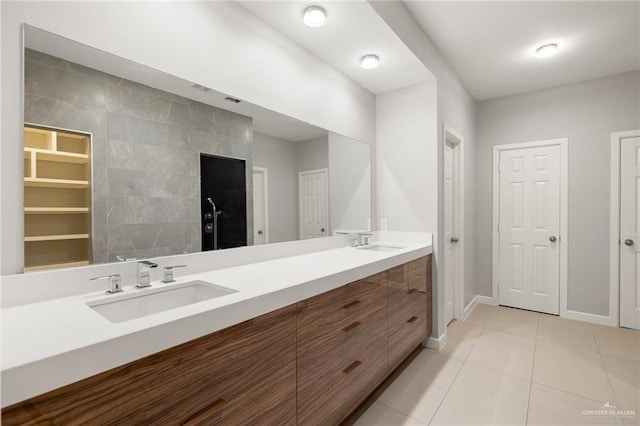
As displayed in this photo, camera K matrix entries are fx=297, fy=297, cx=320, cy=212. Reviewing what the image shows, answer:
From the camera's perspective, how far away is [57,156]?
3.65 feet

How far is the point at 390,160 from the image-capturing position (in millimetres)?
2949

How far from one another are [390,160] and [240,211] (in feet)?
5.67

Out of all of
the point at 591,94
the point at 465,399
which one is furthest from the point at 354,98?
the point at 591,94

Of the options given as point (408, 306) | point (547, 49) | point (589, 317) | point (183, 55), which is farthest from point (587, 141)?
point (183, 55)

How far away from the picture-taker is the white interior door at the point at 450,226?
3137mm

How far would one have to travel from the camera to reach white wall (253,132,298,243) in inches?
77.3

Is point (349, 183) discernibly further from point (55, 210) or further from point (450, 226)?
point (55, 210)

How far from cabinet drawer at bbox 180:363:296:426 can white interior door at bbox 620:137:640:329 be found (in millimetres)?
3821

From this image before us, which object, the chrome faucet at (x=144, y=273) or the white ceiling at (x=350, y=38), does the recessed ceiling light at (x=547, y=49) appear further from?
the chrome faucet at (x=144, y=273)

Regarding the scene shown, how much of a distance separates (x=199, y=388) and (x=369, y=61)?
93.3 inches

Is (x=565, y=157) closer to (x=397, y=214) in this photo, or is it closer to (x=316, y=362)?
(x=397, y=214)

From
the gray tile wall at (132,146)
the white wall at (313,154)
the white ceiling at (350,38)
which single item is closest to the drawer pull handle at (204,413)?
the gray tile wall at (132,146)

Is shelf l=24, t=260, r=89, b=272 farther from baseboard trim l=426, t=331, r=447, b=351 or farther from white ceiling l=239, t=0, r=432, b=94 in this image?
baseboard trim l=426, t=331, r=447, b=351

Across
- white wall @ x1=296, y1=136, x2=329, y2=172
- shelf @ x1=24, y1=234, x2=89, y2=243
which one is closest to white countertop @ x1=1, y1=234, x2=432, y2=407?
shelf @ x1=24, y1=234, x2=89, y2=243
